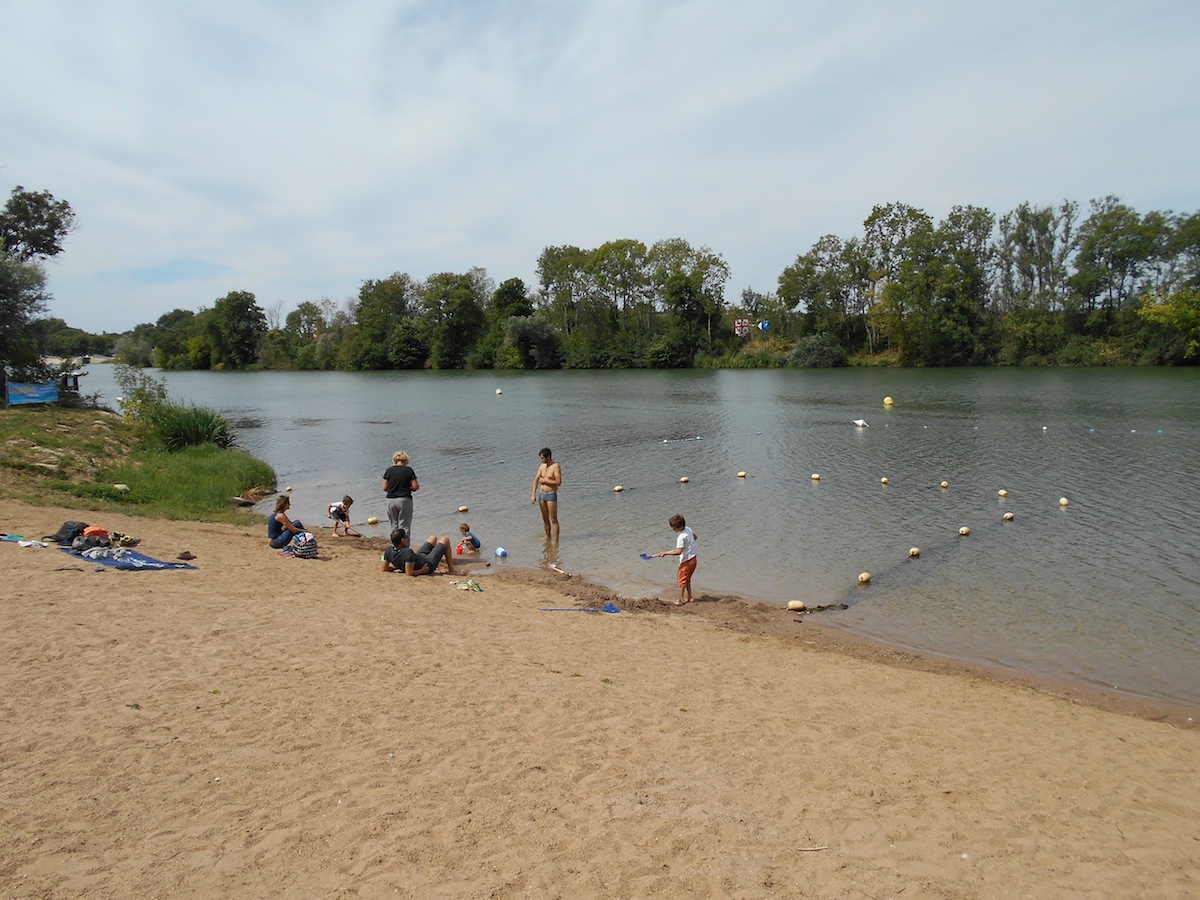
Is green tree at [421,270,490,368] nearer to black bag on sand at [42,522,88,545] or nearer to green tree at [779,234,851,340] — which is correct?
green tree at [779,234,851,340]

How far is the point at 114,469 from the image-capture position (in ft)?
64.1

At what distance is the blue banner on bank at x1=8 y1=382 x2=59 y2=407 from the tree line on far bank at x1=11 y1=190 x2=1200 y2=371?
124 feet

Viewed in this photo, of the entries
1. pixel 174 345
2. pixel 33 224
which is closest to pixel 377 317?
pixel 174 345

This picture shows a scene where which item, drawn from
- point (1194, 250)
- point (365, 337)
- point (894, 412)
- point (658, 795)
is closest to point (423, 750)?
point (658, 795)

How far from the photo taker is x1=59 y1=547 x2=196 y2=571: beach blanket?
10.6 meters

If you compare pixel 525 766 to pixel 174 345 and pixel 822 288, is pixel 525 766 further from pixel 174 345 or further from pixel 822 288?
pixel 174 345

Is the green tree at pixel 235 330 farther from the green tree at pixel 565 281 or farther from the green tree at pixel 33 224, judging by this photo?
the green tree at pixel 33 224

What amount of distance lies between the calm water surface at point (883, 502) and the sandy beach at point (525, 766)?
219 cm

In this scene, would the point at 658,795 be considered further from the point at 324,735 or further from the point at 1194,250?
the point at 1194,250

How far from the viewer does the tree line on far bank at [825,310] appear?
244 ft

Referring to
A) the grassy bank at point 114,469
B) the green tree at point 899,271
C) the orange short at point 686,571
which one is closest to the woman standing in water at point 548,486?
the orange short at point 686,571

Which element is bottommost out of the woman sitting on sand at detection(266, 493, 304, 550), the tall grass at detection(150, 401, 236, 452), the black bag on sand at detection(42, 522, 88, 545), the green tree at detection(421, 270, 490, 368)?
the woman sitting on sand at detection(266, 493, 304, 550)

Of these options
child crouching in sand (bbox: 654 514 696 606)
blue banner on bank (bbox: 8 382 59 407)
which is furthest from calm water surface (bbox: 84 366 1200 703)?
blue banner on bank (bbox: 8 382 59 407)

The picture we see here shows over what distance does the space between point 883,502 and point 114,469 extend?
19.7m
